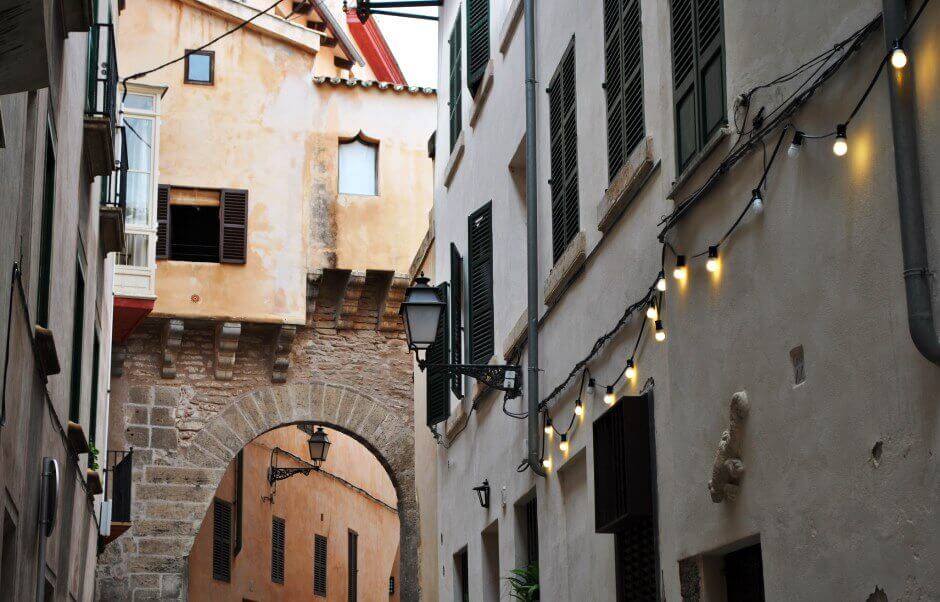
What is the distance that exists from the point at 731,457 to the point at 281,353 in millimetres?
16758

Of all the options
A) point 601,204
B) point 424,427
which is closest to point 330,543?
point 424,427

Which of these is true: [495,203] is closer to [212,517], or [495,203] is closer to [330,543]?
[212,517]

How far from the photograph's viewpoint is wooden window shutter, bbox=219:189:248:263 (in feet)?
72.0

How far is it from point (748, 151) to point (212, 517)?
67.5 ft

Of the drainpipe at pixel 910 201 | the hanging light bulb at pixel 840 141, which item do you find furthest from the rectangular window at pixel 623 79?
the drainpipe at pixel 910 201

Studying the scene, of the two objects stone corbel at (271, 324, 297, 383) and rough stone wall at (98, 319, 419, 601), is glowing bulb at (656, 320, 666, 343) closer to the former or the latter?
rough stone wall at (98, 319, 419, 601)

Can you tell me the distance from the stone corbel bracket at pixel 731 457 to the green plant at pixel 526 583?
4.40 m

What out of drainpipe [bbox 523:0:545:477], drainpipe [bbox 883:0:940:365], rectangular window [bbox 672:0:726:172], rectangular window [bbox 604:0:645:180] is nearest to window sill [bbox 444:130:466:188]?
drainpipe [bbox 523:0:545:477]

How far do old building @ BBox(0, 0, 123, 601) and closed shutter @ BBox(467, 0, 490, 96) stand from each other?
3.41 metres

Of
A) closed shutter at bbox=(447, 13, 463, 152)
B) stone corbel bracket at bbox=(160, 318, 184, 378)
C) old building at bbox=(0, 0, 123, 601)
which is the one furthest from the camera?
stone corbel bracket at bbox=(160, 318, 184, 378)

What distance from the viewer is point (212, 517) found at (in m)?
25.1

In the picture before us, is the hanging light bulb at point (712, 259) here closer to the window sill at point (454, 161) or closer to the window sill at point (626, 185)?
the window sill at point (626, 185)

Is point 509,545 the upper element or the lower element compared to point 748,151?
lower

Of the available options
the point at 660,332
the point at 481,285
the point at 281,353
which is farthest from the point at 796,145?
the point at 281,353
